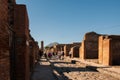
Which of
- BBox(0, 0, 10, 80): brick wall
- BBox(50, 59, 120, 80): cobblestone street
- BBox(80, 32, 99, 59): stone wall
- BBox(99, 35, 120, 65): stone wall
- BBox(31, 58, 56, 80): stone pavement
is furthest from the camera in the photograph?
BBox(80, 32, 99, 59): stone wall

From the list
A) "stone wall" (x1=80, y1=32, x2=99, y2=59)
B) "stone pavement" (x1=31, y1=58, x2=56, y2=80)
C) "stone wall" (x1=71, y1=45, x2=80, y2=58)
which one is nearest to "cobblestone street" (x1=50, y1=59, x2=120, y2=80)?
"stone pavement" (x1=31, y1=58, x2=56, y2=80)

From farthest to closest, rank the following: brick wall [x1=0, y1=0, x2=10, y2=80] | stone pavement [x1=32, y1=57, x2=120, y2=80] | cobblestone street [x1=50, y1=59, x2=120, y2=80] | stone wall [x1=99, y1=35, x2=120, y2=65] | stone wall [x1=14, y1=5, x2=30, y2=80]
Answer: stone wall [x1=99, y1=35, x2=120, y2=65] < cobblestone street [x1=50, y1=59, x2=120, y2=80] < stone pavement [x1=32, y1=57, x2=120, y2=80] < stone wall [x1=14, y1=5, x2=30, y2=80] < brick wall [x1=0, y1=0, x2=10, y2=80]

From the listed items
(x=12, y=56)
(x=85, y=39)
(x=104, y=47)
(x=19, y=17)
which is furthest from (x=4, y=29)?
(x=85, y=39)

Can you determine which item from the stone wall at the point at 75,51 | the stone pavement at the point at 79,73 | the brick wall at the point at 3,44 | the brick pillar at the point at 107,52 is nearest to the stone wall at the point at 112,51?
the brick pillar at the point at 107,52

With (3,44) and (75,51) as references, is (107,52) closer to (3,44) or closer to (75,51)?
(3,44)

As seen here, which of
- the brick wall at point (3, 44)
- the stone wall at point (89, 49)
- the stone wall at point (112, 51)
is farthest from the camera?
the stone wall at point (89, 49)

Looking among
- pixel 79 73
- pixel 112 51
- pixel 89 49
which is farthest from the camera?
pixel 89 49

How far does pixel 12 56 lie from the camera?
25.5 ft

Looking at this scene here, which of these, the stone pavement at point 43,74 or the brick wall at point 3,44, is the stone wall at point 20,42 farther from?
the stone pavement at point 43,74

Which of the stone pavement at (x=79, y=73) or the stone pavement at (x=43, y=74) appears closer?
the stone pavement at (x=43, y=74)

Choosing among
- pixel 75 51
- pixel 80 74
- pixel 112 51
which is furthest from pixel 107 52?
pixel 75 51

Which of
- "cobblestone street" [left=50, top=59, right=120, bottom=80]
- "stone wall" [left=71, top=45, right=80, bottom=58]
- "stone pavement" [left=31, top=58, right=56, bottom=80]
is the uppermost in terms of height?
"stone wall" [left=71, top=45, right=80, bottom=58]

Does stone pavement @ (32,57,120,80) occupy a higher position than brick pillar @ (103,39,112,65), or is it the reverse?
brick pillar @ (103,39,112,65)

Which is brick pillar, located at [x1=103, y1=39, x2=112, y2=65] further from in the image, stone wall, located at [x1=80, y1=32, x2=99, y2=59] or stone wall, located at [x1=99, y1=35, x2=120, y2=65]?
stone wall, located at [x1=80, y1=32, x2=99, y2=59]
